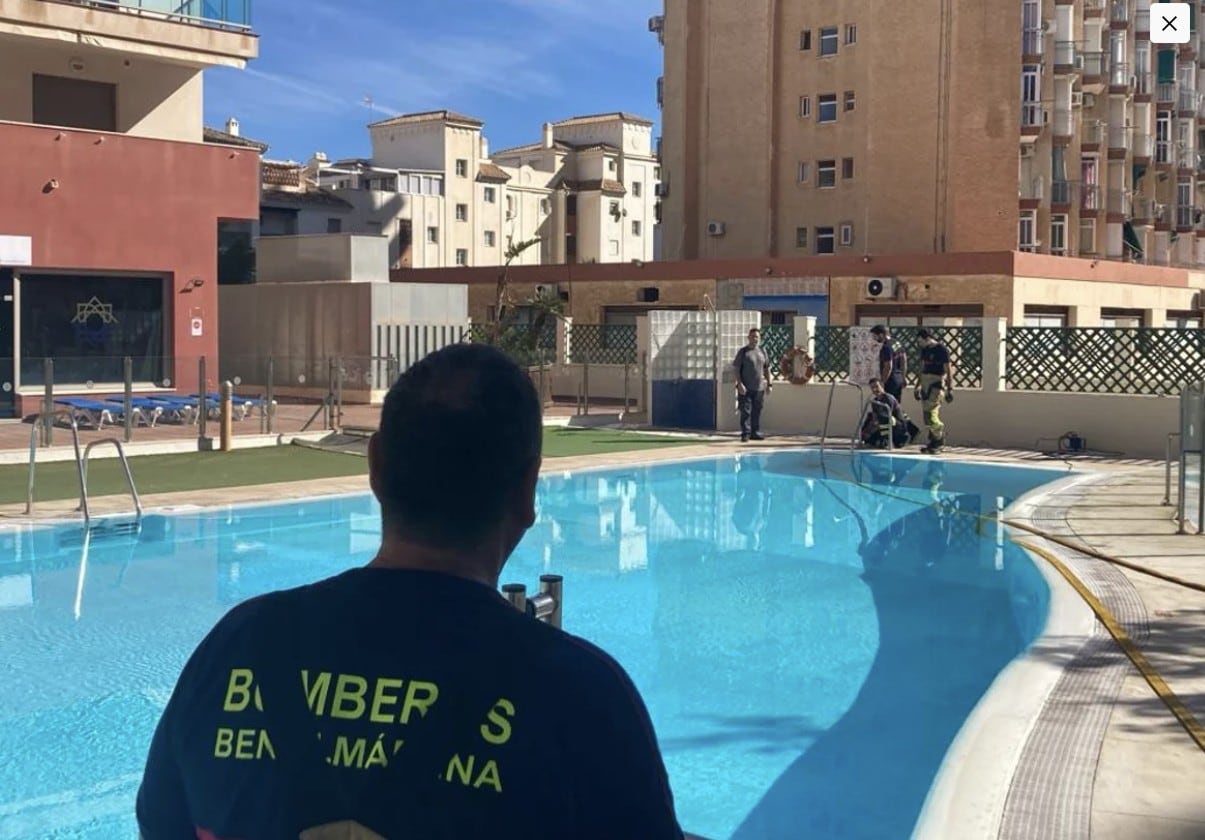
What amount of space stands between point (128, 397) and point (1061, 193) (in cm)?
3808

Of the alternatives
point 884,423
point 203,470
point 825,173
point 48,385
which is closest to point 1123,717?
point 203,470

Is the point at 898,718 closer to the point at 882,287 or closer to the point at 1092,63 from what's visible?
the point at 882,287

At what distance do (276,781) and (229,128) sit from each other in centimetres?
6854

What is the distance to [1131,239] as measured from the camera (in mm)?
52750

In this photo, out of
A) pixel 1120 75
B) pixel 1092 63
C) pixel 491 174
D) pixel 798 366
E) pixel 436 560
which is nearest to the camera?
pixel 436 560

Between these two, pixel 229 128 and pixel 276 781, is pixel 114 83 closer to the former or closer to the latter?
pixel 276 781

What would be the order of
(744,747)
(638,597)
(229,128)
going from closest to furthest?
(744,747), (638,597), (229,128)

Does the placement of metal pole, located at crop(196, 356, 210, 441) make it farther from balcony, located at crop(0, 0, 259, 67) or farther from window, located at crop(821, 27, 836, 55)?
window, located at crop(821, 27, 836, 55)

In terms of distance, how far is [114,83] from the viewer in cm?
2403

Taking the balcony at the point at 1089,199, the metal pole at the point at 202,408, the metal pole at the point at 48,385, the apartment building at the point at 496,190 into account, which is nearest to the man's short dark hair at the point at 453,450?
the metal pole at the point at 48,385

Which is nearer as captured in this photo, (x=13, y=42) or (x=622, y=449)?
(x=622, y=449)

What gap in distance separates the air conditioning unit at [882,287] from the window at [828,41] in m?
13.2

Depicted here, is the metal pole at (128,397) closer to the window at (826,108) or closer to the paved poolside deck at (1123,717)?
the paved poolside deck at (1123,717)

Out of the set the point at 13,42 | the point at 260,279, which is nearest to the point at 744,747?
the point at 13,42
